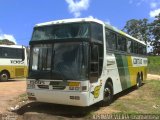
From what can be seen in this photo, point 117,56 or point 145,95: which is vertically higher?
point 117,56

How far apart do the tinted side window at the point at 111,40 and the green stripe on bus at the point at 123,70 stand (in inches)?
23.1

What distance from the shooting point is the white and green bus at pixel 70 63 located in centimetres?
1077

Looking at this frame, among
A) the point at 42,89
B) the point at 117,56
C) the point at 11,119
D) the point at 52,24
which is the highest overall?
the point at 52,24

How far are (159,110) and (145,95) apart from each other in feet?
14.0

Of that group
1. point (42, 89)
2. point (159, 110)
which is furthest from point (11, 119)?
point (159, 110)

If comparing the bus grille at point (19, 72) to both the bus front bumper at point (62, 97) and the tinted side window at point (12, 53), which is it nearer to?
the tinted side window at point (12, 53)

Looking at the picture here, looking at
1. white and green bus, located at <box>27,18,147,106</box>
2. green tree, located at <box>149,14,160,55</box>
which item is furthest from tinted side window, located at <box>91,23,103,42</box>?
green tree, located at <box>149,14,160,55</box>

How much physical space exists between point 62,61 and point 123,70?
5.32 meters

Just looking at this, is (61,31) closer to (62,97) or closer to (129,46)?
(62,97)

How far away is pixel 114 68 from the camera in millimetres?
13938

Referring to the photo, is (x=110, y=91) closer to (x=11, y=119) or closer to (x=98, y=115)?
(x=98, y=115)

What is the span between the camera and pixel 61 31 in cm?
1155

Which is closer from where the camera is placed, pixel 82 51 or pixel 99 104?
pixel 82 51

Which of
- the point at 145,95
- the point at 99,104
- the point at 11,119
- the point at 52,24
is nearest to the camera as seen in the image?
the point at 11,119
